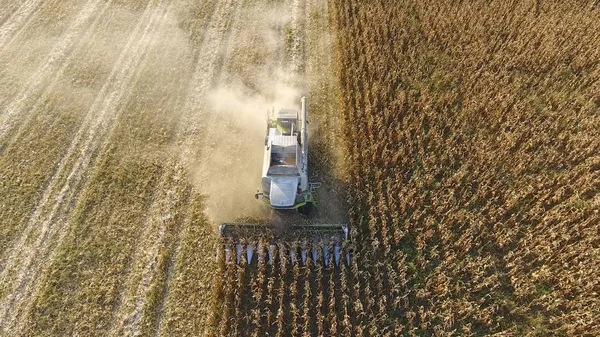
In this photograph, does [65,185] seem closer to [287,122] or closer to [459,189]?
[287,122]

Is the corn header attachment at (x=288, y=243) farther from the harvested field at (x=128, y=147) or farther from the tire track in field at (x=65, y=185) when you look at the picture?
the tire track in field at (x=65, y=185)

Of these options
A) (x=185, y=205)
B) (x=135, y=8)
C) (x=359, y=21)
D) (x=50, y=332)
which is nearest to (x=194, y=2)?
(x=135, y=8)

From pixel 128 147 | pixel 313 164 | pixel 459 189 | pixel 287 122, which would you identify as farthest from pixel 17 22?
pixel 459 189

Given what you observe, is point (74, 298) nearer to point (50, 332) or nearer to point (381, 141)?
point (50, 332)

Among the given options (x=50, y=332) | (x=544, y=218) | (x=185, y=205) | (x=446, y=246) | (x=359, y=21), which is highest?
(x=359, y=21)

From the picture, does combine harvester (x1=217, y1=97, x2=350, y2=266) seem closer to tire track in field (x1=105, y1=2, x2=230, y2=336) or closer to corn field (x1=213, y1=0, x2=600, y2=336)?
corn field (x1=213, y1=0, x2=600, y2=336)

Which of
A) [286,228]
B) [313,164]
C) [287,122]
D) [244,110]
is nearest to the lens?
[286,228]
